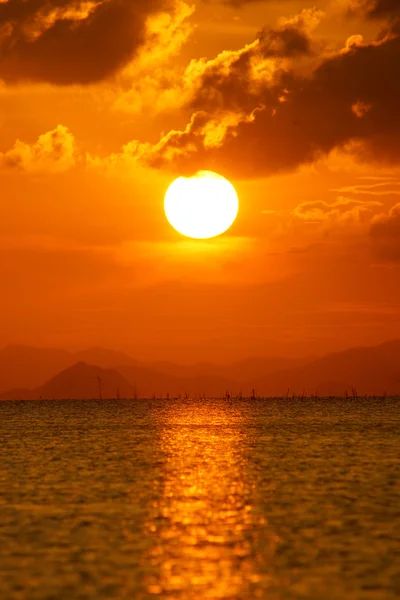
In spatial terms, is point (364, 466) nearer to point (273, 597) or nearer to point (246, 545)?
point (246, 545)

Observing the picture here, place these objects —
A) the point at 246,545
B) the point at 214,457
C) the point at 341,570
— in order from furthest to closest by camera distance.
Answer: the point at 214,457
the point at 246,545
the point at 341,570

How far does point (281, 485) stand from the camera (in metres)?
83.4

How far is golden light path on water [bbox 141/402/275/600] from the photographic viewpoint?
42.9m

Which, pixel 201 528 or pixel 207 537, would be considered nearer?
pixel 207 537

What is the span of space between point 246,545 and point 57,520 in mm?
14089

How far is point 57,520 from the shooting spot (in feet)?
202

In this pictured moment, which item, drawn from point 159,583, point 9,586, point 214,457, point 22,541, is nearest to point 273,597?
point 159,583

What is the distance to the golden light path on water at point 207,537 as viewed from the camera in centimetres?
4294

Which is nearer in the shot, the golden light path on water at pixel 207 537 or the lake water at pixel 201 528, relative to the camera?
the golden light path on water at pixel 207 537

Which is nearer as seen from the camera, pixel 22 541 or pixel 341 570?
pixel 341 570

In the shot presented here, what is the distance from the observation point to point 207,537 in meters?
55.2

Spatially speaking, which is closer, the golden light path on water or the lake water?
the golden light path on water

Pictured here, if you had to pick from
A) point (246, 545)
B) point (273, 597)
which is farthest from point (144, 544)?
point (273, 597)

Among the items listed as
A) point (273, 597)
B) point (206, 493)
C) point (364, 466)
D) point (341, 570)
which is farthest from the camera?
point (364, 466)
